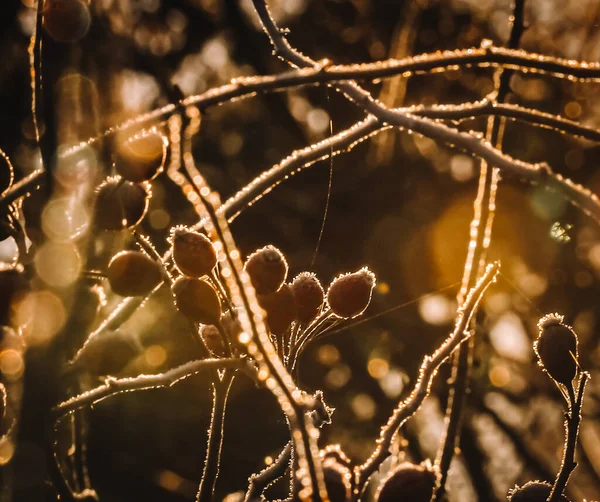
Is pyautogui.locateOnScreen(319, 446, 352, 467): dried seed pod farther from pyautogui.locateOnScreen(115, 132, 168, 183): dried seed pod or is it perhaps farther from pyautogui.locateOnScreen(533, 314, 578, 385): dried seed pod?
pyautogui.locateOnScreen(115, 132, 168, 183): dried seed pod

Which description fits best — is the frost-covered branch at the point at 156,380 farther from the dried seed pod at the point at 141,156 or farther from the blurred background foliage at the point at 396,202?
the blurred background foliage at the point at 396,202

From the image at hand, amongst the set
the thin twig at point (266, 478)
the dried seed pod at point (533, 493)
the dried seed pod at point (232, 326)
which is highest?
the dried seed pod at point (232, 326)

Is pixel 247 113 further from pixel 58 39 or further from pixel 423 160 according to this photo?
pixel 58 39

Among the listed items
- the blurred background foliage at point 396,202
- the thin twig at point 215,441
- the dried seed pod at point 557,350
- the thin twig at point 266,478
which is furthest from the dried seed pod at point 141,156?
the blurred background foliage at point 396,202

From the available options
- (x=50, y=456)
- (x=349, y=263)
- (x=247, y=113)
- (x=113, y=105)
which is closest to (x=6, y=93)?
(x=113, y=105)

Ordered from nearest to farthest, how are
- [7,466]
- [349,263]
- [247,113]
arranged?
[7,466] < [349,263] < [247,113]

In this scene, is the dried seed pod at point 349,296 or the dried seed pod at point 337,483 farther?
the dried seed pod at point 349,296
